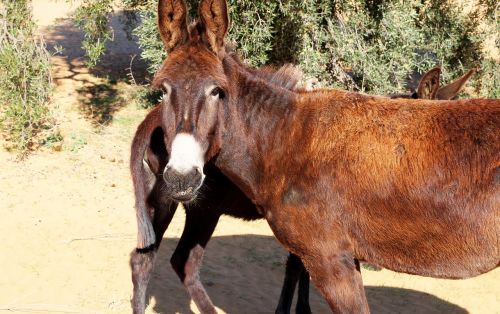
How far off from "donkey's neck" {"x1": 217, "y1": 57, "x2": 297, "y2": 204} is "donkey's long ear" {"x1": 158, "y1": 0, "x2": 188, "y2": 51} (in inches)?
15.4

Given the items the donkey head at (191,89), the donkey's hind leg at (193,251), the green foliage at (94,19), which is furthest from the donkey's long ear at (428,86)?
the green foliage at (94,19)

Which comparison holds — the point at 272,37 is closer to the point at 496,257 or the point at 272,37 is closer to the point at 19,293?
the point at 19,293

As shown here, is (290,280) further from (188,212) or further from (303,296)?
(188,212)

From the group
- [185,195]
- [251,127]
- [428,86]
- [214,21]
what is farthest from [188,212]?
[428,86]

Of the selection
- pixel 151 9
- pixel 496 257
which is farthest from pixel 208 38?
pixel 151 9

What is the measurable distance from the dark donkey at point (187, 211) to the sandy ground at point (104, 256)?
0.66 metres

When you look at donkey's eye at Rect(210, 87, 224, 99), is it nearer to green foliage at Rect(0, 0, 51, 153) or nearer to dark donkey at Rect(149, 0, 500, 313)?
dark donkey at Rect(149, 0, 500, 313)

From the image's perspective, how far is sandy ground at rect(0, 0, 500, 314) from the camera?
6792 millimetres

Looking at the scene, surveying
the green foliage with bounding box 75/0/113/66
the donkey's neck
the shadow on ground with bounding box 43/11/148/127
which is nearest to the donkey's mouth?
the donkey's neck

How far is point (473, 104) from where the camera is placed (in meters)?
4.38

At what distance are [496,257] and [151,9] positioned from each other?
7.33m

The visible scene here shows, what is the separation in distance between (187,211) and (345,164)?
2157 millimetres

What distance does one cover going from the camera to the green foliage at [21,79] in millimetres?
9906

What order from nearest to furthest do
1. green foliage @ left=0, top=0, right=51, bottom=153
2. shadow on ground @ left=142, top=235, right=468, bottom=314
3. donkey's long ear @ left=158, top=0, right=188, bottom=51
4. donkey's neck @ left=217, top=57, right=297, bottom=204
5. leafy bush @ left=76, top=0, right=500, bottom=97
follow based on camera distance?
donkey's long ear @ left=158, top=0, right=188, bottom=51 → donkey's neck @ left=217, top=57, right=297, bottom=204 → shadow on ground @ left=142, top=235, right=468, bottom=314 → green foliage @ left=0, top=0, right=51, bottom=153 → leafy bush @ left=76, top=0, right=500, bottom=97
